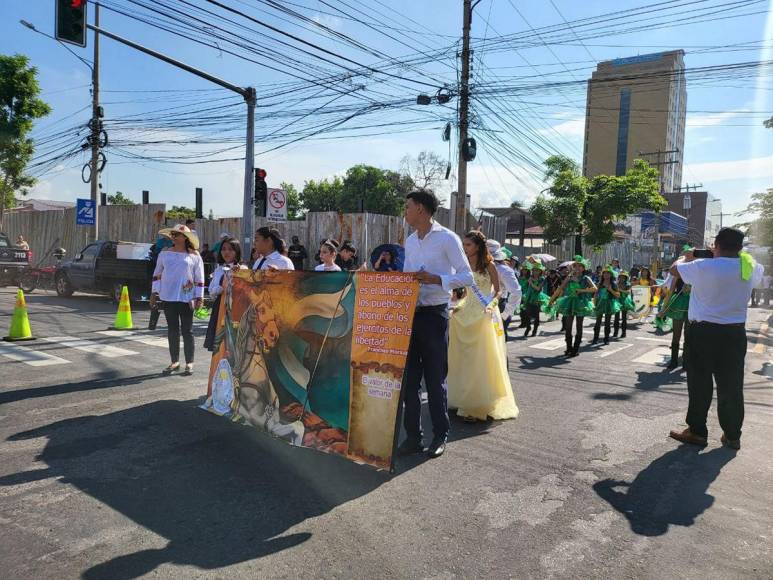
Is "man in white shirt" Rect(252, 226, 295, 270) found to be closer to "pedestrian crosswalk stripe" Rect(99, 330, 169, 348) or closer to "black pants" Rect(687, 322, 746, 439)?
"black pants" Rect(687, 322, 746, 439)

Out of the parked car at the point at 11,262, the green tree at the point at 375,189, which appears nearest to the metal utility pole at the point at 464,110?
the parked car at the point at 11,262

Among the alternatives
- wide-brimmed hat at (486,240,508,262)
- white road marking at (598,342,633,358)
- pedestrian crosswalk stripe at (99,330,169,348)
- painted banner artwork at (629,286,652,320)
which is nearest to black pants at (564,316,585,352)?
white road marking at (598,342,633,358)

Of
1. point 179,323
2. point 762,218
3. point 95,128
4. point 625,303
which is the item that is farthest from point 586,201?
point 179,323

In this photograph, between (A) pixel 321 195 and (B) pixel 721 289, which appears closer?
(B) pixel 721 289

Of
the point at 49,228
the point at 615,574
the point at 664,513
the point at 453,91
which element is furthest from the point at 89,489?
the point at 49,228

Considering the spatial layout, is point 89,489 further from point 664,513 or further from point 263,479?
point 664,513

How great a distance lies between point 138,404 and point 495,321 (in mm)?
3712

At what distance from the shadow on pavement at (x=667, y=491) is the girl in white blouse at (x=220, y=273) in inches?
164

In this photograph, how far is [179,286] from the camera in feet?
23.5

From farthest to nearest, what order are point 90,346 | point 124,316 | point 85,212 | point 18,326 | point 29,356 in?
point 85,212 < point 124,316 < point 18,326 < point 90,346 < point 29,356

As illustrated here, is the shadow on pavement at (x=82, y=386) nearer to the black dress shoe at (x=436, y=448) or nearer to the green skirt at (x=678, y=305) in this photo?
the black dress shoe at (x=436, y=448)

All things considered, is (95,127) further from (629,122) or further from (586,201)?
(629,122)

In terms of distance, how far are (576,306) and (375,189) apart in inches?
1982

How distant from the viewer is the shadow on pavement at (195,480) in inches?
120
